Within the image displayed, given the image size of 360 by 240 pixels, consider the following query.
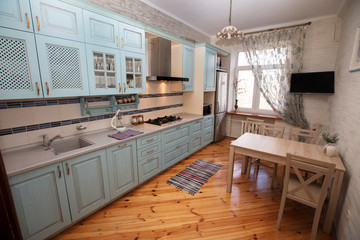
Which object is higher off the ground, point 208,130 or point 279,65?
point 279,65

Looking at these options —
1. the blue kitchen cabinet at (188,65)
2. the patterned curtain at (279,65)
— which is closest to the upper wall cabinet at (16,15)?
the blue kitchen cabinet at (188,65)

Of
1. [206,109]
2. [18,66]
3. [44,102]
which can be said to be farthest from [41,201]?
[206,109]

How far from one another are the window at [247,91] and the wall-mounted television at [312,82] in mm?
928

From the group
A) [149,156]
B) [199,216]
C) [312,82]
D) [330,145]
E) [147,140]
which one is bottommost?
[199,216]

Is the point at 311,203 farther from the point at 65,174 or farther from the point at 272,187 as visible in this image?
the point at 65,174

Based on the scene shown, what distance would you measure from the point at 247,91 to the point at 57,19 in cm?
430

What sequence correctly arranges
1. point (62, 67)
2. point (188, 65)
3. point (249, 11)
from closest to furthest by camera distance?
point (62, 67)
point (249, 11)
point (188, 65)

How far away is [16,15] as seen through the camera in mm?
1346

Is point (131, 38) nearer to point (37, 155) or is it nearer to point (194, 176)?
point (37, 155)

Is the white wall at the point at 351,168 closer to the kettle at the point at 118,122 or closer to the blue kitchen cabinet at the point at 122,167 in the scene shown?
the blue kitchen cabinet at the point at 122,167

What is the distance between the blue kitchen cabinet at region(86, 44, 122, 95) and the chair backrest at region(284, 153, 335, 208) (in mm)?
2177

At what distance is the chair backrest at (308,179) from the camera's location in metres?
1.42

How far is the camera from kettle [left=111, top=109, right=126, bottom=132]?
2391mm

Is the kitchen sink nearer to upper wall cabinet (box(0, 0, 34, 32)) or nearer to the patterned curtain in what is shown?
upper wall cabinet (box(0, 0, 34, 32))
